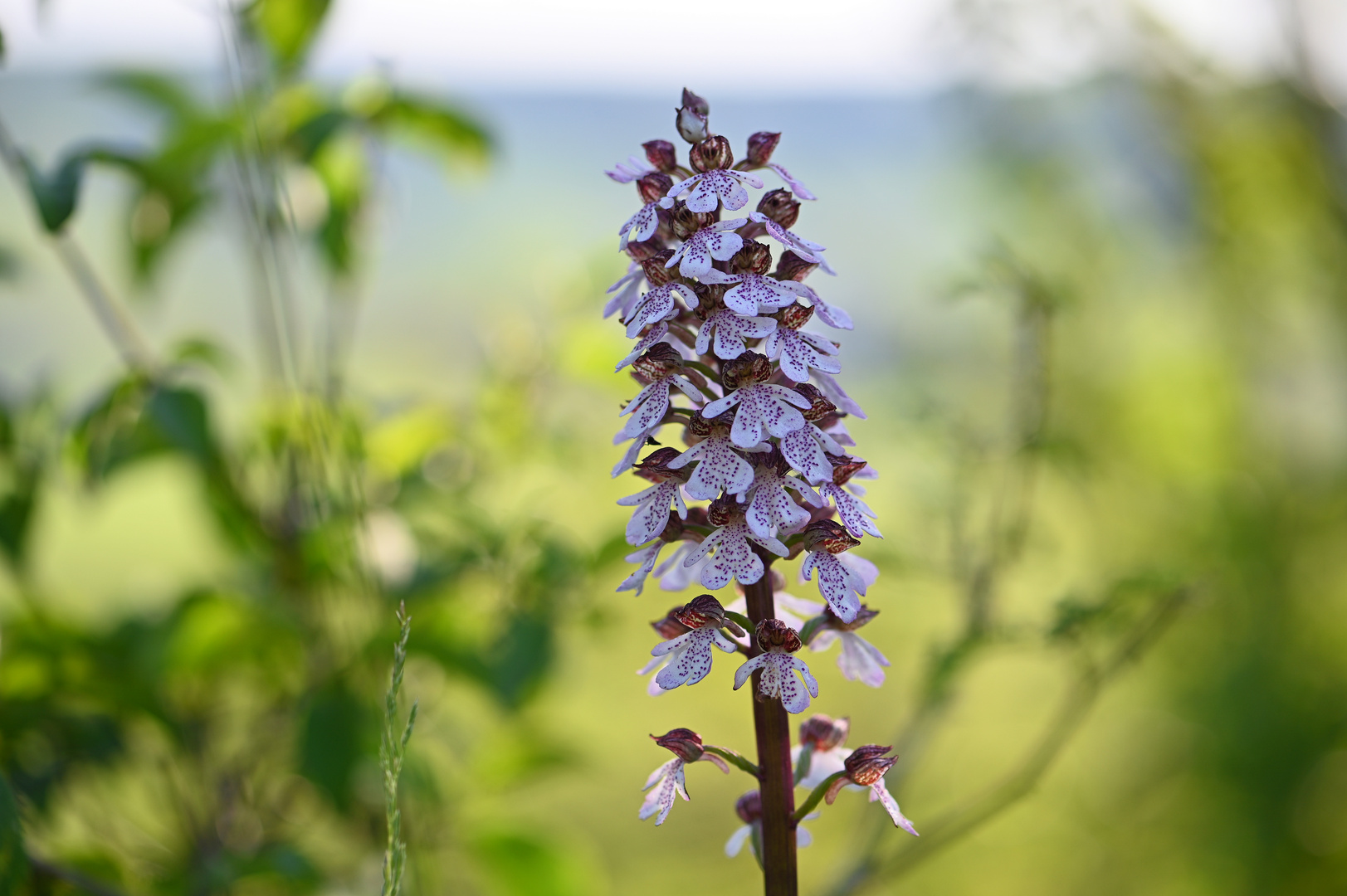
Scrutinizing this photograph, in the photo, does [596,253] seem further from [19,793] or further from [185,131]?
[19,793]

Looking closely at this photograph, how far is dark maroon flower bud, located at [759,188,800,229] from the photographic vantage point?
391 millimetres

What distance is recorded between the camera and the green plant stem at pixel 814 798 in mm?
362

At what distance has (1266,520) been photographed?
67.0 inches

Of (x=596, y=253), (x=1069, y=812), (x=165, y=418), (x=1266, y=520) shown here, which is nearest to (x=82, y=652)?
(x=165, y=418)

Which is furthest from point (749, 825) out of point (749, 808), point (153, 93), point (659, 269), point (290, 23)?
point (153, 93)

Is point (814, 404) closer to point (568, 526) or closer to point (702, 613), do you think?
point (702, 613)

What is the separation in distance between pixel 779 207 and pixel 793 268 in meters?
0.03

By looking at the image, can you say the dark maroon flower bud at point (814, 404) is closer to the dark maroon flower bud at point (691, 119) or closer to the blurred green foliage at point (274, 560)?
the dark maroon flower bud at point (691, 119)

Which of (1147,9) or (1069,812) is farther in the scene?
(1069,812)

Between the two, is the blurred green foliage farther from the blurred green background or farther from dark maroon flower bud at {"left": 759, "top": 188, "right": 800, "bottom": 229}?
dark maroon flower bud at {"left": 759, "top": 188, "right": 800, "bottom": 229}

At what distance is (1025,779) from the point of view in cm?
69

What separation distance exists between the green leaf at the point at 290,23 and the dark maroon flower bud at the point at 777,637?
61cm

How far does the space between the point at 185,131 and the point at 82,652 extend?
421 mm

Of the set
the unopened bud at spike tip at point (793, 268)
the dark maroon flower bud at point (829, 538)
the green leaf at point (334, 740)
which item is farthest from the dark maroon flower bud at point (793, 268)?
the green leaf at point (334, 740)
